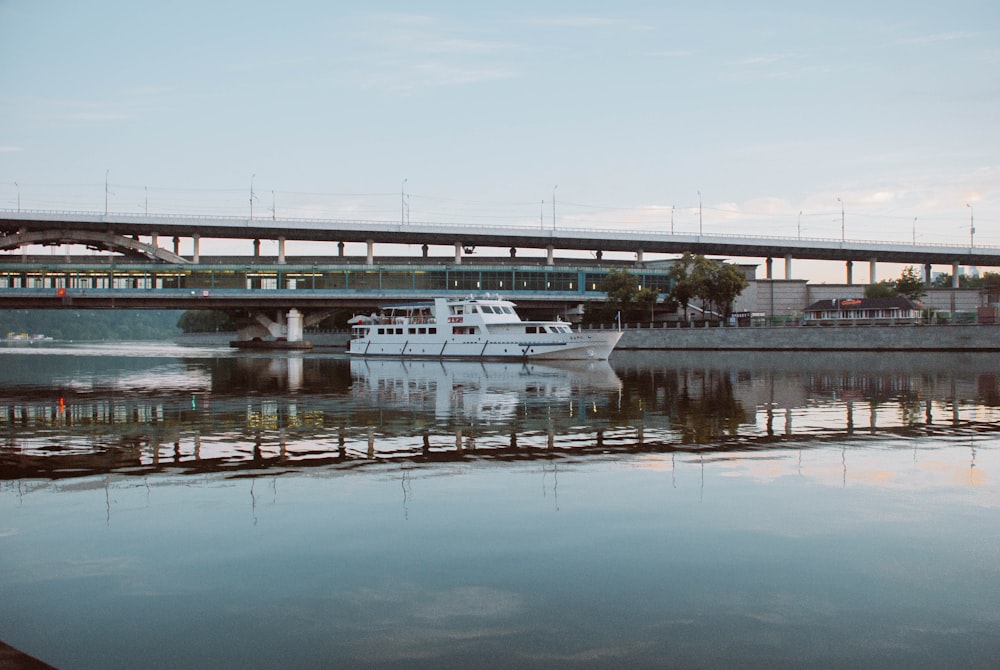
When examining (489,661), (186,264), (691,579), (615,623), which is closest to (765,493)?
(691,579)

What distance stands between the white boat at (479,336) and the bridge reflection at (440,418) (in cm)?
2197

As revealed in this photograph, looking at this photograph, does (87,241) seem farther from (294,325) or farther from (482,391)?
(482,391)

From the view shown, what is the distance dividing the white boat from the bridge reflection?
22.0m

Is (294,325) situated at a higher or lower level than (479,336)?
higher

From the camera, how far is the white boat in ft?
209

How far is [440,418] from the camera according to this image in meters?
23.6

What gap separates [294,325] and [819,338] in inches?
2490

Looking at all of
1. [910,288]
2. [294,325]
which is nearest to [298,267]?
[294,325]

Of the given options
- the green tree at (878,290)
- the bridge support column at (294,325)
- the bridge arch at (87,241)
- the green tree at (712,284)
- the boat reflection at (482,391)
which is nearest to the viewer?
the boat reflection at (482,391)

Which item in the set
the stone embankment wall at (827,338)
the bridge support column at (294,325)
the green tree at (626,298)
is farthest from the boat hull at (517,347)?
the bridge support column at (294,325)

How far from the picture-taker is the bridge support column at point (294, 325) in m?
111

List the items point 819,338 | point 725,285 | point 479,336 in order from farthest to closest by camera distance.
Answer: point 725,285 < point 819,338 < point 479,336

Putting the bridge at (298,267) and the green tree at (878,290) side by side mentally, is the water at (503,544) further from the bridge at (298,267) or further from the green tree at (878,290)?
the green tree at (878,290)

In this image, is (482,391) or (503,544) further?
(482,391)
